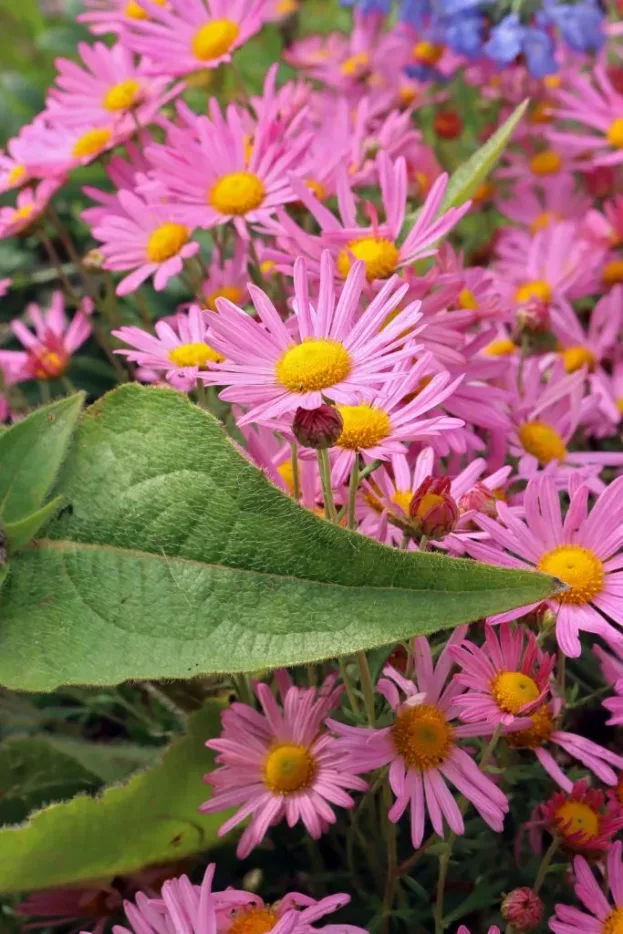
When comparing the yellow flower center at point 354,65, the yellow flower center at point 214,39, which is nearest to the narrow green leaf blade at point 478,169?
the yellow flower center at point 214,39

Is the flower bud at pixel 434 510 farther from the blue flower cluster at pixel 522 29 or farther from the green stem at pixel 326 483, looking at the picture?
the blue flower cluster at pixel 522 29

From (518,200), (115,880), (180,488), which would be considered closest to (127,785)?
(115,880)

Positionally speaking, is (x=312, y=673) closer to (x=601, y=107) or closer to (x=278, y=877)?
(x=278, y=877)

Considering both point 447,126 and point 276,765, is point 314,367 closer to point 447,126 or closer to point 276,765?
point 276,765

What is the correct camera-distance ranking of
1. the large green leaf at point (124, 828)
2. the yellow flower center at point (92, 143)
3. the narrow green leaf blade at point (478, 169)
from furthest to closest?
1. the yellow flower center at point (92, 143)
2. the narrow green leaf blade at point (478, 169)
3. the large green leaf at point (124, 828)

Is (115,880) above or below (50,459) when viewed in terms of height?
below

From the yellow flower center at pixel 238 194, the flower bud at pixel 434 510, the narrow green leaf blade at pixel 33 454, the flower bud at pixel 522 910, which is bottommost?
the flower bud at pixel 522 910

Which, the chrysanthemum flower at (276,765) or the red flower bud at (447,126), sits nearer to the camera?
the chrysanthemum flower at (276,765)
